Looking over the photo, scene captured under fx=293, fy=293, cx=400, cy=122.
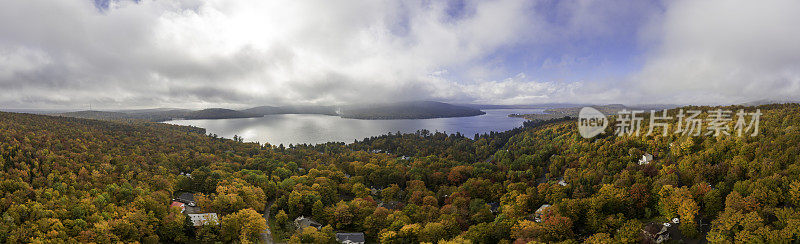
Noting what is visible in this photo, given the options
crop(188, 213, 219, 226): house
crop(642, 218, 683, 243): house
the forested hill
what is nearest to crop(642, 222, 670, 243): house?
crop(642, 218, 683, 243): house

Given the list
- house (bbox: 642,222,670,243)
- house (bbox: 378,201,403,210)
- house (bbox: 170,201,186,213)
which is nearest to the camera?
house (bbox: 642,222,670,243)

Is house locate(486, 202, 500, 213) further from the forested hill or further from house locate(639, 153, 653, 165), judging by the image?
house locate(639, 153, 653, 165)

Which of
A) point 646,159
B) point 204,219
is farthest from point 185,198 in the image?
point 646,159

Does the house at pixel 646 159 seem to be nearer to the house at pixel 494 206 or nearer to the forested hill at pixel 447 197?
the forested hill at pixel 447 197

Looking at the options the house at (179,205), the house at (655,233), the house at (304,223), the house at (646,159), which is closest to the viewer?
the house at (655,233)

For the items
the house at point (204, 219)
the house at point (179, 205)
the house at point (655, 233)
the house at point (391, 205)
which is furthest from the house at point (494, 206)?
the house at point (179, 205)

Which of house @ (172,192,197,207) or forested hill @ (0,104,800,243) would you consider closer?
forested hill @ (0,104,800,243)
